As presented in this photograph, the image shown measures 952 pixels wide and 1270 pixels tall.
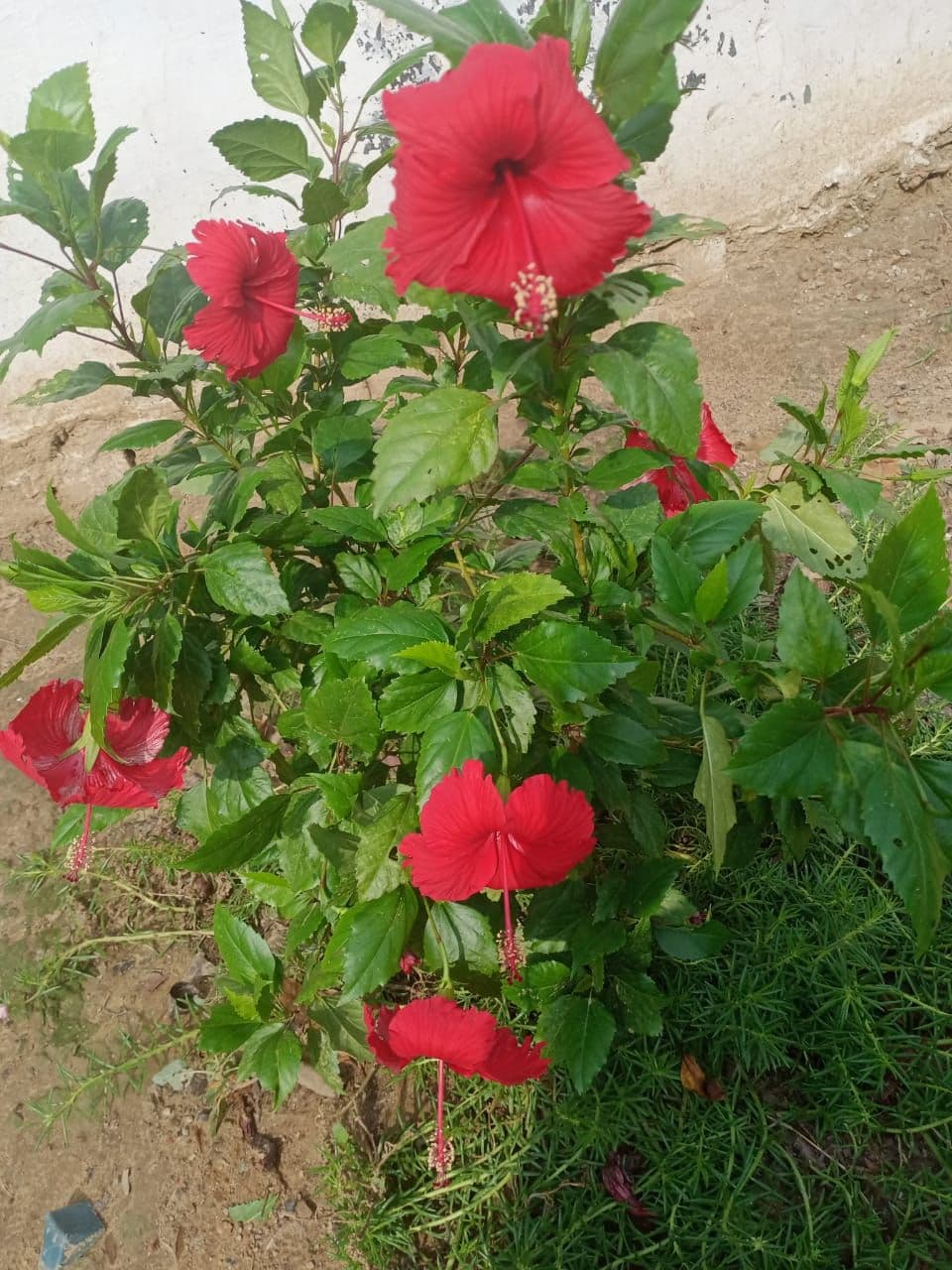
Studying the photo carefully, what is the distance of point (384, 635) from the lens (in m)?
0.98

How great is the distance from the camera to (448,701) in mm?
958

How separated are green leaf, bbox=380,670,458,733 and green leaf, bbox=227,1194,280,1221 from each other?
1018 millimetres

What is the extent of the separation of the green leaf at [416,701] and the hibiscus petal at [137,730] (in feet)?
1.00

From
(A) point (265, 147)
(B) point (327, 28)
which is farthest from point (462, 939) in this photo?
(B) point (327, 28)

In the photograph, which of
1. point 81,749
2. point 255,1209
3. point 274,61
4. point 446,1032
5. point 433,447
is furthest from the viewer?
point 255,1209

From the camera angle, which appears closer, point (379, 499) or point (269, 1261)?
point (379, 499)

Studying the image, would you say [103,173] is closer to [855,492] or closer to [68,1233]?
[855,492]

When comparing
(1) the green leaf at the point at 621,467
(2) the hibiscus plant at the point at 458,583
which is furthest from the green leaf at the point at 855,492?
(1) the green leaf at the point at 621,467

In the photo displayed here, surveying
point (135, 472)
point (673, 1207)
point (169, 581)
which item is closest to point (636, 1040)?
point (673, 1207)

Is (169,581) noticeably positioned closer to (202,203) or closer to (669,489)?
(669,489)

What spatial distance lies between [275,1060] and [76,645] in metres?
1.48

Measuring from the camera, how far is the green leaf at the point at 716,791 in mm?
833

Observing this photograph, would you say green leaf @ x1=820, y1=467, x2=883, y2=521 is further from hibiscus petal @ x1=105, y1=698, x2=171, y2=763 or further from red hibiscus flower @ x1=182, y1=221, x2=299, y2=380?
hibiscus petal @ x1=105, y1=698, x2=171, y2=763

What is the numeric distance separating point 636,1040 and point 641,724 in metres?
0.68
